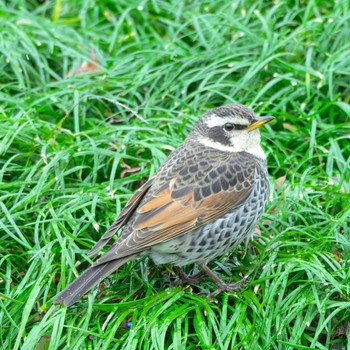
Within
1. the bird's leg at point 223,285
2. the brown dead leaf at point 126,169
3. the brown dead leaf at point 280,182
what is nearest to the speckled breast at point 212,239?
the bird's leg at point 223,285

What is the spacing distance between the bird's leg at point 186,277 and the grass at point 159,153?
6 centimetres

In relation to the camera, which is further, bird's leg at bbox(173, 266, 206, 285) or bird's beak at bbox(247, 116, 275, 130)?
bird's beak at bbox(247, 116, 275, 130)

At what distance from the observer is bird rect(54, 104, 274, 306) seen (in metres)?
5.80

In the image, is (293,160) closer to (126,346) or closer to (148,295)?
(148,295)

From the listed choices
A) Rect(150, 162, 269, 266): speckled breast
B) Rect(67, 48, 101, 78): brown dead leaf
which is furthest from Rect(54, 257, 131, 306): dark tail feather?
Rect(67, 48, 101, 78): brown dead leaf

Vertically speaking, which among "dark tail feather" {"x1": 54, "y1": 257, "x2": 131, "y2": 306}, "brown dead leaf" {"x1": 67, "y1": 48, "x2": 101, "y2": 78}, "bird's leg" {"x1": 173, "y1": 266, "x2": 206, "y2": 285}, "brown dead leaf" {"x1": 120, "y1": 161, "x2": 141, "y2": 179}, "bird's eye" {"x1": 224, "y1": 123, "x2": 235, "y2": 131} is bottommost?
"bird's leg" {"x1": 173, "y1": 266, "x2": 206, "y2": 285}

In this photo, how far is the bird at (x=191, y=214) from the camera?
228 inches

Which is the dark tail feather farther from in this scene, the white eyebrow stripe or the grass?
the white eyebrow stripe

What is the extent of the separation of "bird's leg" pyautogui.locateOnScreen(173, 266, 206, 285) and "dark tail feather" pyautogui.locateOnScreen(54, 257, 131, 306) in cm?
56

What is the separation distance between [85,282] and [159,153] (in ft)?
5.67

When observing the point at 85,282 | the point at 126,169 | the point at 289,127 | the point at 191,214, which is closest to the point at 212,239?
the point at 191,214

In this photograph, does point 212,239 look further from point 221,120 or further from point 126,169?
point 126,169

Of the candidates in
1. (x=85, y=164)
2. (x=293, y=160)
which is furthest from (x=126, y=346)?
(x=293, y=160)

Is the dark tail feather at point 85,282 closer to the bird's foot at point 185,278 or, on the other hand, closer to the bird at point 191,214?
the bird at point 191,214
